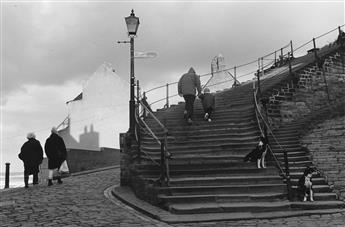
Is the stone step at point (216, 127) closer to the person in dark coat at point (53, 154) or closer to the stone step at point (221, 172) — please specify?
the stone step at point (221, 172)

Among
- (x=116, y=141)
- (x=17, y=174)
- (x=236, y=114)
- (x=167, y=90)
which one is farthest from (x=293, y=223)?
(x=116, y=141)

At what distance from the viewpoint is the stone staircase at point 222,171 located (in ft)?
27.0

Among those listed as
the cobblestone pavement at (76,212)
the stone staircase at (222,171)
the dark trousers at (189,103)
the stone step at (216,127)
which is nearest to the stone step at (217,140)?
the stone staircase at (222,171)

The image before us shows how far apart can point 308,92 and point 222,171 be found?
31.5ft

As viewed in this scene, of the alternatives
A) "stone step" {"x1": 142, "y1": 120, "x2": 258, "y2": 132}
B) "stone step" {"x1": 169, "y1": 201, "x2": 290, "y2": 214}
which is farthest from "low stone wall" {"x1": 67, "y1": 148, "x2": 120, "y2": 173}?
"stone step" {"x1": 169, "y1": 201, "x2": 290, "y2": 214}

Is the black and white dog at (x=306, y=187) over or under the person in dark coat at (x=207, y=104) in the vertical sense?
under

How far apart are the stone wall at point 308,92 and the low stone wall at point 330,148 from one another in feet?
8.22

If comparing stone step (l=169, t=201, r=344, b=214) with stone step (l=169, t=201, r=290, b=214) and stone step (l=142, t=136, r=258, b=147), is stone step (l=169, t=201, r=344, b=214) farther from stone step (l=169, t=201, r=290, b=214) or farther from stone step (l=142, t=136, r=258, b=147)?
stone step (l=142, t=136, r=258, b=147)

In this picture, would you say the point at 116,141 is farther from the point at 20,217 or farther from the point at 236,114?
the point at 20,217

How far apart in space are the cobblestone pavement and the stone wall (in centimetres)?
749

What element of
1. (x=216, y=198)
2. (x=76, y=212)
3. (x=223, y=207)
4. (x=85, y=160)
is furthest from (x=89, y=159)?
(x=223, y=207)

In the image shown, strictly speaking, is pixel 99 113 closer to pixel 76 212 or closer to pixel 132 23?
pixel 132 23

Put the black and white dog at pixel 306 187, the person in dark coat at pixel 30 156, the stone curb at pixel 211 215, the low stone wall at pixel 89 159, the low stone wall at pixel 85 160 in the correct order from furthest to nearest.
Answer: the low stone wall at pixel 89 159 < the low stone wall at pixel 85 160 < the person in dark coat at pixel 30 156 < the black and white dog at pixel 306 187 < the stone curb at pixel 211 215

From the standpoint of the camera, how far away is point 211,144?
11.8 meters
